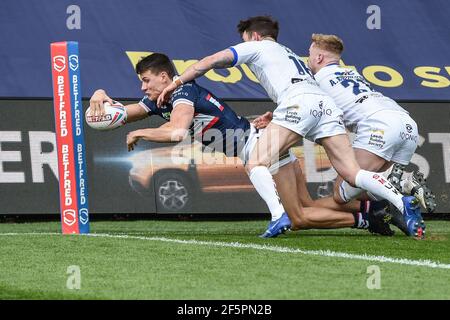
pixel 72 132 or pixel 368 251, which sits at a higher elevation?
pixel 72 132

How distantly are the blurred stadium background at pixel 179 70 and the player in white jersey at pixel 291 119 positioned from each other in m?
2.41

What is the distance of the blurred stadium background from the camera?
508 inches

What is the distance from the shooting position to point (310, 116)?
30.2ft

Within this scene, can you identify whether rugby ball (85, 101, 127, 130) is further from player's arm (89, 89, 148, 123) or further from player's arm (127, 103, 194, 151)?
player's arm (127, 103, 194, 151)

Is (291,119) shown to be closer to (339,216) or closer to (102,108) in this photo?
(339,216)

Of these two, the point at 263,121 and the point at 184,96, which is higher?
the point at 184,96

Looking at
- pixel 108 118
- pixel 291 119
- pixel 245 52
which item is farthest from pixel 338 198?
pixel 108 118

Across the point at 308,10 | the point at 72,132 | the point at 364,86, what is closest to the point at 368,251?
the point at 364,86

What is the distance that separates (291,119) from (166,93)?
1.05 meters

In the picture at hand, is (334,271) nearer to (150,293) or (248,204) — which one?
(150,293)

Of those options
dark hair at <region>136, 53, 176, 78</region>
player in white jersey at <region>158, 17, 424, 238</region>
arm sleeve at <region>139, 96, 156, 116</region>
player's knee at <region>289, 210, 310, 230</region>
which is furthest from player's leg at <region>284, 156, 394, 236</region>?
dark hair at <region>136, 53, 176, 78</region>

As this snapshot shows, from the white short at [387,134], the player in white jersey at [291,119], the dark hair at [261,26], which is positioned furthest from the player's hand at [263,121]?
the white short at [387,134]
